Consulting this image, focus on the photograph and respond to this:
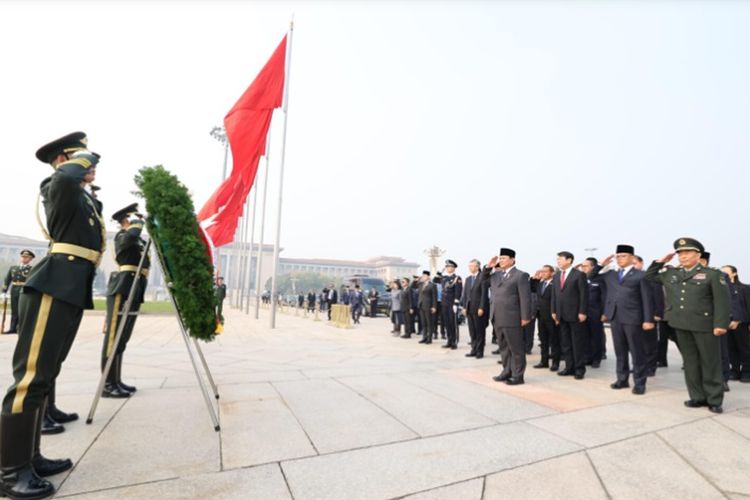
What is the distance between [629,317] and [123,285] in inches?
250

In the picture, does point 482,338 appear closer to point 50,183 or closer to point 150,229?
point 150,229

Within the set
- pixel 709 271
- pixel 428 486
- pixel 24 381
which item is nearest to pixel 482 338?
pixel 709 271

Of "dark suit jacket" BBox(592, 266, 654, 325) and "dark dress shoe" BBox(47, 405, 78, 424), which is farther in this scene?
"dark suit jacket" BBox(592, 266, 654, 325)

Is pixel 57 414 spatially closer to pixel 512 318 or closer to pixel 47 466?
pixel 47 466

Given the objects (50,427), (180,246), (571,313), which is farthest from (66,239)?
(571,313)

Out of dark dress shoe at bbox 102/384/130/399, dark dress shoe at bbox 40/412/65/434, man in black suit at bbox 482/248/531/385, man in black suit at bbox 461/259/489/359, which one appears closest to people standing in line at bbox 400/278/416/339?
man in black suit at bbox 461/259/489/359

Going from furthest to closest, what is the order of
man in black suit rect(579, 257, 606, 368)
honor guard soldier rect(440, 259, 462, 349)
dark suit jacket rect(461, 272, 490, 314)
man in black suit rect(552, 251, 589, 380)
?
1. honor guard soldier rect(440, 259, 462, 349)
2. dark suit jacket rect(461, 272, 490, 314)
3. man in black suit rect(579, 257, 606, 368)
4. man in black suit rect(552, 251, 589, 380)

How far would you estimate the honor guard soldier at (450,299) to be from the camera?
970 centimetres

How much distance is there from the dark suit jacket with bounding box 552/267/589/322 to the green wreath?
556 cm

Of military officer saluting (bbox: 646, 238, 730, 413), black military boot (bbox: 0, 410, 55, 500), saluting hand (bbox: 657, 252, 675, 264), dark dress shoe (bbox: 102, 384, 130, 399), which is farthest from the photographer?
saluting hand (bbox: 657, 252, 675, 264)

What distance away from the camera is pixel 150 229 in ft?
10.6

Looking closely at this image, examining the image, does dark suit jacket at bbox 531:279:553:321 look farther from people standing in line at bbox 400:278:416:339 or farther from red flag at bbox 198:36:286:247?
red flag at bbox 198:36:286:247

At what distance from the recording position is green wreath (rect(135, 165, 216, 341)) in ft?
10.4

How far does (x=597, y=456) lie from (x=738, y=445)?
1435 mm
